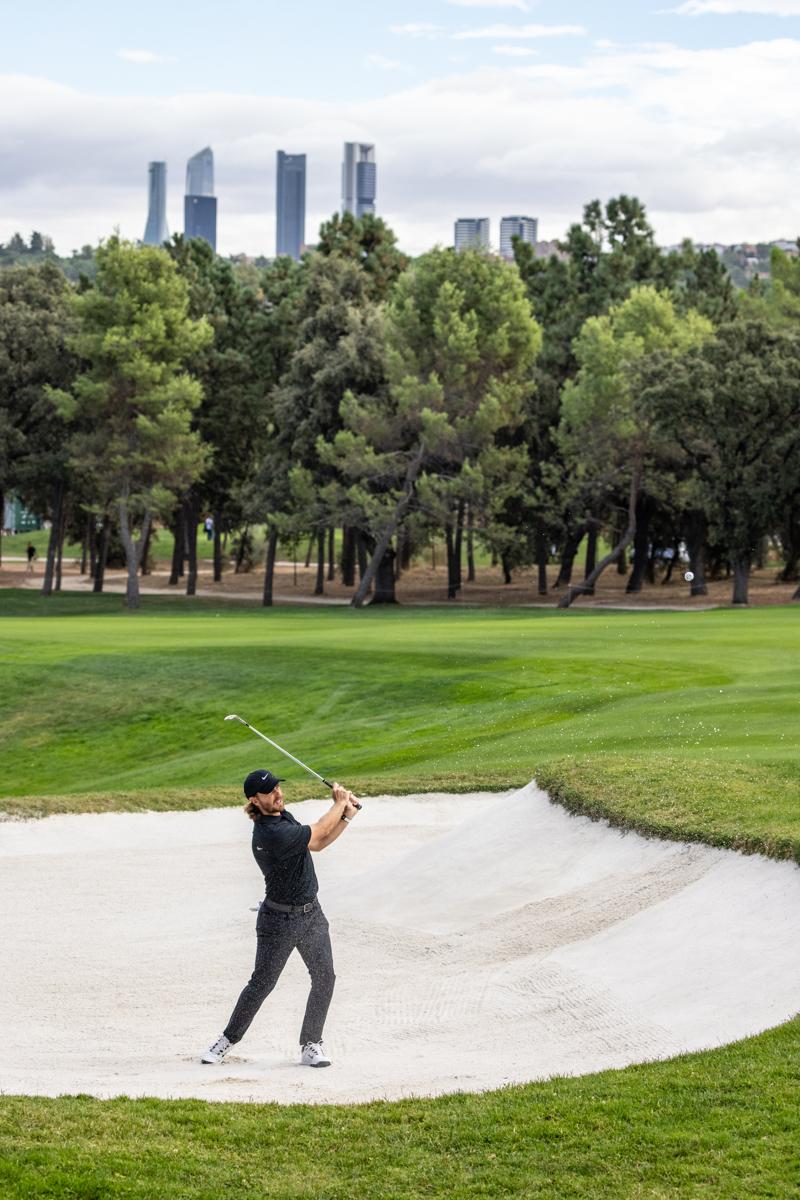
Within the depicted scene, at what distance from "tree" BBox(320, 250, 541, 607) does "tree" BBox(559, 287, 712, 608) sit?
8.87ft

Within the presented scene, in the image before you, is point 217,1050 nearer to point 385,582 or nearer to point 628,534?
point 628,534

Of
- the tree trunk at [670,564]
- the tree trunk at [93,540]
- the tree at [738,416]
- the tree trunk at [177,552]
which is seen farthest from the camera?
the tree trunk at [177,552]

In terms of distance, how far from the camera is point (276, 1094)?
1073cm

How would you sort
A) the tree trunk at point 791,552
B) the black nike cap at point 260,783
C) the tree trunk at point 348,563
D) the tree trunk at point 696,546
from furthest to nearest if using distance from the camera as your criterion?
the tree trunk at point 348,563
the tree trunk at point 696,546
the tree trunk at point 791,552
the black nike cap at point 260,783

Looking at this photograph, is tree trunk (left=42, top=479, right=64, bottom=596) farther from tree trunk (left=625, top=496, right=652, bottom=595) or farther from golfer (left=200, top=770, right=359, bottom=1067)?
golfer (left=200, top=770, right=359, bottom=1067)

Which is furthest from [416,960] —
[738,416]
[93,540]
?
[93,540]

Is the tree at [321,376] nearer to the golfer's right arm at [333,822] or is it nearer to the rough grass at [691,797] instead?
the rough grass at [691,797]

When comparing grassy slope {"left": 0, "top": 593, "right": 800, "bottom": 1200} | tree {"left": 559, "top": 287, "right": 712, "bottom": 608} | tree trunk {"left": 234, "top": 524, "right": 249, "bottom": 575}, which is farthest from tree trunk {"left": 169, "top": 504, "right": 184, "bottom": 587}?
grassy slope {"left": 0, "top": 593, "right": 800, "bottom": 1200}

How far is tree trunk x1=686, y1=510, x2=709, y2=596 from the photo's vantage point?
79.2 metres

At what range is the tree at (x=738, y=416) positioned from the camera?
63.7m

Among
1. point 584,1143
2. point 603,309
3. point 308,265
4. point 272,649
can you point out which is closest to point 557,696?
point 272,649

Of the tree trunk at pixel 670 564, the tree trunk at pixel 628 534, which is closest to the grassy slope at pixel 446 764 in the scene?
the tree trunk at pixel 628 534

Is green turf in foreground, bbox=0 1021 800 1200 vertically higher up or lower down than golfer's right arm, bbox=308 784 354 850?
lower down

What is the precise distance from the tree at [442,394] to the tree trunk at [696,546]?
38.8 feet
